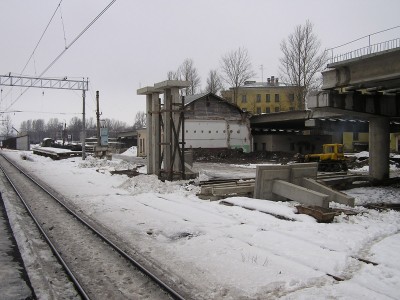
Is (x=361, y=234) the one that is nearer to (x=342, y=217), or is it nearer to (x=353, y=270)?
(x=342, y=217)

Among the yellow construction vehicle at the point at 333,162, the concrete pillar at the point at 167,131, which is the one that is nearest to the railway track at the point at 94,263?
the concrete pillar at the point at 167,131

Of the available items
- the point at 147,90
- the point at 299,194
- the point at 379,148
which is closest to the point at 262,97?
the point at 379,148

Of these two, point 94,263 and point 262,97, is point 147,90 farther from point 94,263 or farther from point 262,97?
point 262,97

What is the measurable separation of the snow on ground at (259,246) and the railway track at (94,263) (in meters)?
0.56

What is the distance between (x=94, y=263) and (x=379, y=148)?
2030 cm

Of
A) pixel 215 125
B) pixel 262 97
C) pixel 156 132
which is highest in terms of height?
pixel 262 97

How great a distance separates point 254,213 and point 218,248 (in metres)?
3.57

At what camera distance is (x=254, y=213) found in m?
11.8

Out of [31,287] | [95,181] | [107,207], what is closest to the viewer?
[31,287]

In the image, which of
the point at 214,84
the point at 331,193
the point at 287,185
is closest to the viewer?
the point at 287,185

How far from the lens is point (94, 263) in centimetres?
762

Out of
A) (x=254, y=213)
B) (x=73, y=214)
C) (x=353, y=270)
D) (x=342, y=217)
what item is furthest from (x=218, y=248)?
(x=73, y=214)

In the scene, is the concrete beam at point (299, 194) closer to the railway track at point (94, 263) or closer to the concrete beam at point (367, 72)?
the concrete beam at point (367, 72)

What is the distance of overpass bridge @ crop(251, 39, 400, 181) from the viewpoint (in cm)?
1591
